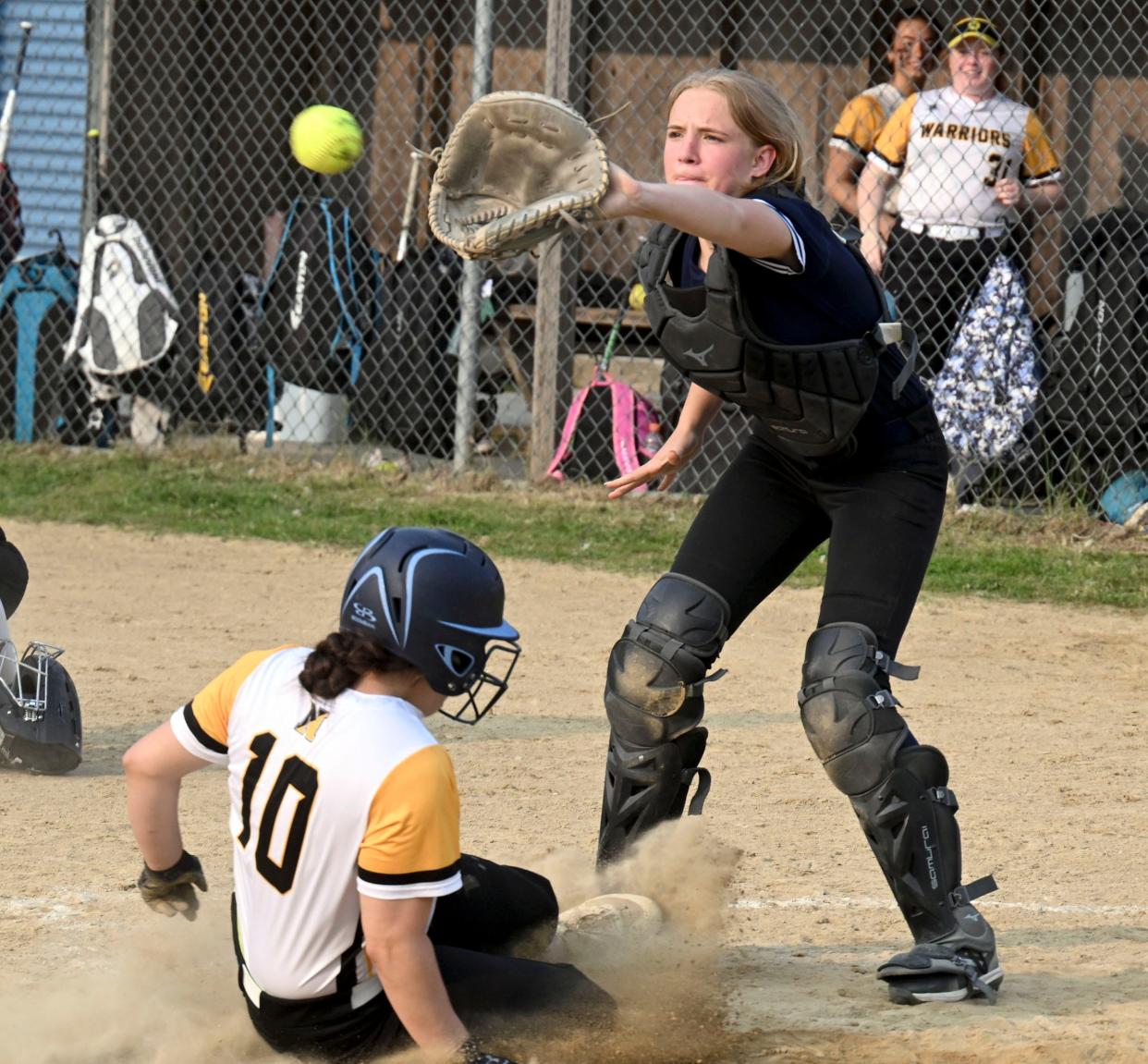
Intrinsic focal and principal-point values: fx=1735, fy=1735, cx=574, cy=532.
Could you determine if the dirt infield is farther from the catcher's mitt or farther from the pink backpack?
the pink backpack

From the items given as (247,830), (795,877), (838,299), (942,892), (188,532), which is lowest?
(188,532)

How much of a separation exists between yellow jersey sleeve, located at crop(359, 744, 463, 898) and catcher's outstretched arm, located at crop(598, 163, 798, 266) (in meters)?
0.88

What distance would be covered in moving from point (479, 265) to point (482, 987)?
688 centimetres

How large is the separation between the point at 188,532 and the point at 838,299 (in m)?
5.75

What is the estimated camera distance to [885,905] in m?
4.04

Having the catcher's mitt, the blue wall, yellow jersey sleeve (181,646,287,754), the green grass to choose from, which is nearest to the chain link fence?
the green grass

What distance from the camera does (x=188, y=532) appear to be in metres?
8.48

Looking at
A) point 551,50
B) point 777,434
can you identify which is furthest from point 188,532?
point 777,434

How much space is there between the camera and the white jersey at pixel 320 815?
2594mm

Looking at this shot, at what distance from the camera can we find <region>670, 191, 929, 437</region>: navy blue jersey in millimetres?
3098

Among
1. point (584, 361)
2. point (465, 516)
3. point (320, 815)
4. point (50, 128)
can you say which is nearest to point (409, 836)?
point (320, 815)

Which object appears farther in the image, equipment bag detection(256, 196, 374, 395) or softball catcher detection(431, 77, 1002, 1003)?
equipment bag detection(256, 196, 374, 395)

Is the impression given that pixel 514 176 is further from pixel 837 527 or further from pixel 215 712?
pixel 837 527

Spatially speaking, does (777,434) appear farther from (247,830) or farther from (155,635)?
(155,635)
